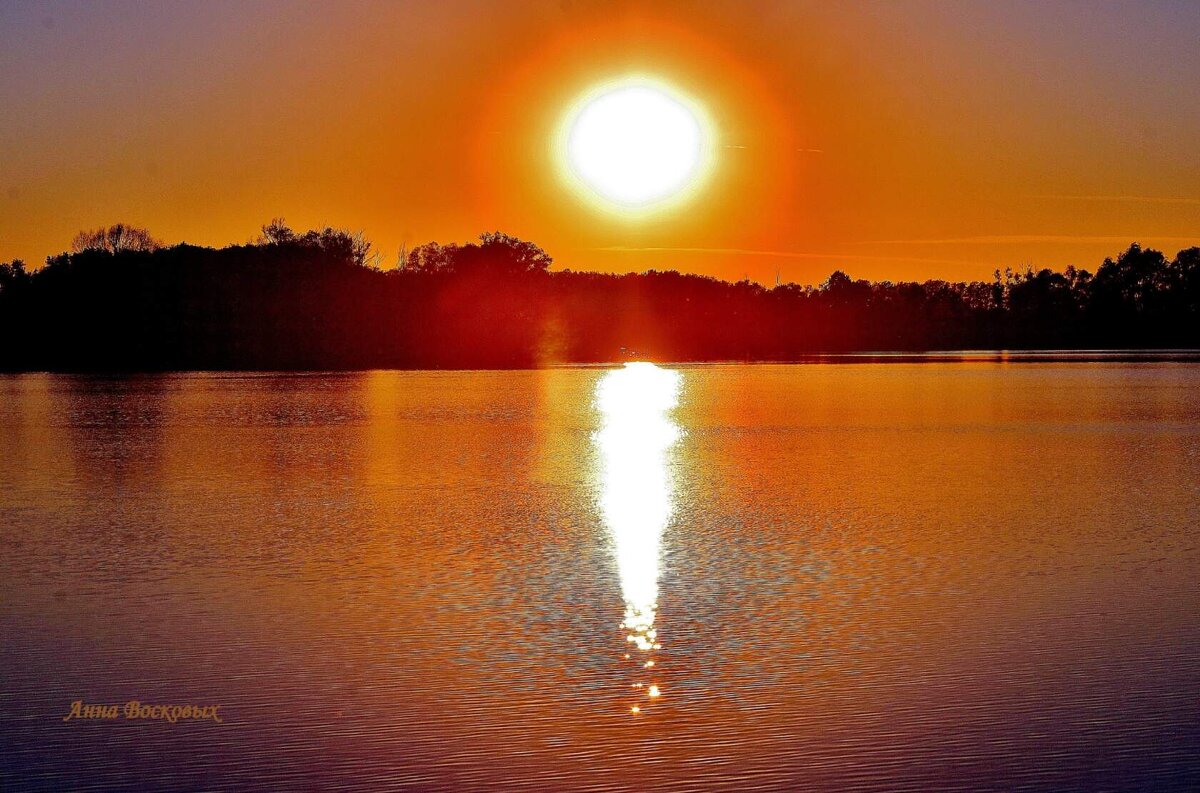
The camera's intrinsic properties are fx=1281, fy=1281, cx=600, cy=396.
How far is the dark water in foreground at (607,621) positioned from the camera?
8.72 meters

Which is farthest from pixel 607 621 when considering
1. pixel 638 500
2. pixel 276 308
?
pixel 276 308

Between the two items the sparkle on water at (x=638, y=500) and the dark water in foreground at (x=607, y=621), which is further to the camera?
the sparkle on water at (x=638, y=500)

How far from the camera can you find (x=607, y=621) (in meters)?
12.5

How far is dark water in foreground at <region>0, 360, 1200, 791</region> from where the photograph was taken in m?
8.72

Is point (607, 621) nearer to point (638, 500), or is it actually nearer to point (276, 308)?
point (638, 500)

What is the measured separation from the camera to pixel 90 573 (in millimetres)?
15359

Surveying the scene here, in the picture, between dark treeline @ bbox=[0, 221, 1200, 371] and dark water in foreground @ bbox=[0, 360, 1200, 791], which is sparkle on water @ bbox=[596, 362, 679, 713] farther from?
dark treeline @ bbox=[0, 221, 1200, 371]

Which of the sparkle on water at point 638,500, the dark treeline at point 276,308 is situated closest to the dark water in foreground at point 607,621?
the sparkle on water at point 638,500

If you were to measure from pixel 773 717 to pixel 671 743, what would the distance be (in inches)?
37.5

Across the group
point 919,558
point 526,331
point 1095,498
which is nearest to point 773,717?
point 919,558

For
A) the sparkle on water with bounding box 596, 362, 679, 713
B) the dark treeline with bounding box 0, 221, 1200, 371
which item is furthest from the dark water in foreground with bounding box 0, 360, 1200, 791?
the dark treeline with bounding box 0, 221, 1200, 371

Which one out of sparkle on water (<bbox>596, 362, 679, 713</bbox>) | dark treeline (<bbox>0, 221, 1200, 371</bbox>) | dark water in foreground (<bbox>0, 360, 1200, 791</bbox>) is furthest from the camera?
dark treeline (<bbox>0, 221, 1200, 371</bbox>)

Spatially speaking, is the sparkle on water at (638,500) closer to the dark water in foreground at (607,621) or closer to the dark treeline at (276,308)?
the dark water in foreground at (607,621)

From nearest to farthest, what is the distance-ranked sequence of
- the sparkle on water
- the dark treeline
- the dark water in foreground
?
1. the dark water in foreground
2. the sparkle on water
3. the dark treeline
